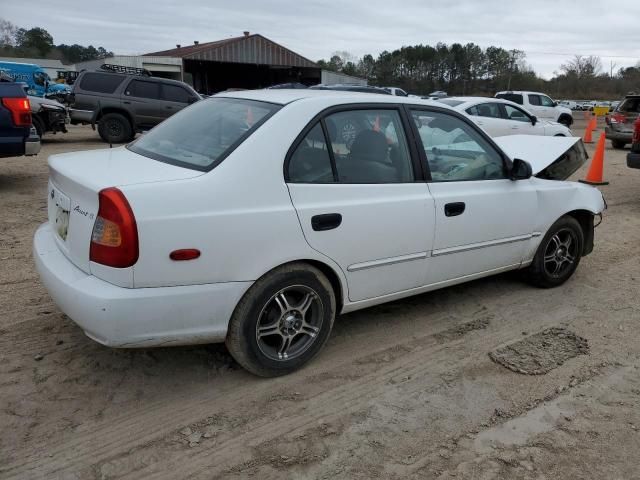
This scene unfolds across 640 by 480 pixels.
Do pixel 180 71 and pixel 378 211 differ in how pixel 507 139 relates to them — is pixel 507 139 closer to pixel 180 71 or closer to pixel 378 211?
pixel 378 211

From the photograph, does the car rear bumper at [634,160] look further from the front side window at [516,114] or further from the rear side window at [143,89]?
the rear side window at [143,89]

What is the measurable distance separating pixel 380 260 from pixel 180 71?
39412 mm

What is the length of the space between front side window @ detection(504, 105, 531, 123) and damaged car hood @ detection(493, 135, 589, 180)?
28.7 ft

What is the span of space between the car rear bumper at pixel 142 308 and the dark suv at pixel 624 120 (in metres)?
16.5

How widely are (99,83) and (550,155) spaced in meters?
12.4

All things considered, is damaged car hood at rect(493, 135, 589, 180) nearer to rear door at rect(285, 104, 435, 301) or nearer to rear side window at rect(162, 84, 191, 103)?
rear door at rect(285, 104, 435, 301)

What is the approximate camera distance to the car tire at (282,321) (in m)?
2.97

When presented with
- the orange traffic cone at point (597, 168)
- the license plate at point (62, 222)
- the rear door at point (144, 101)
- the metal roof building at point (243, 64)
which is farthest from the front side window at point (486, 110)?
the metal roof building at point (243, 64)

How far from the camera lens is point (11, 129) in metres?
7.52

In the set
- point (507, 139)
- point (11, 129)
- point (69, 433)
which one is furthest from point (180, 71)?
point (69, 433)

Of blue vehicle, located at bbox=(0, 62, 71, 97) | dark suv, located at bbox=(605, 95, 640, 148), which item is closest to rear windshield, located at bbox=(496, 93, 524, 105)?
dark suv, located at bbox=(605, 95, 640, 148)

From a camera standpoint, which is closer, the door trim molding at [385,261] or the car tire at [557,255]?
the door trim molding at [385,261]

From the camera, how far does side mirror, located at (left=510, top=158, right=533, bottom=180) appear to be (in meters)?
4.07

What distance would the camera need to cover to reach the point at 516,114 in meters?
13.6
